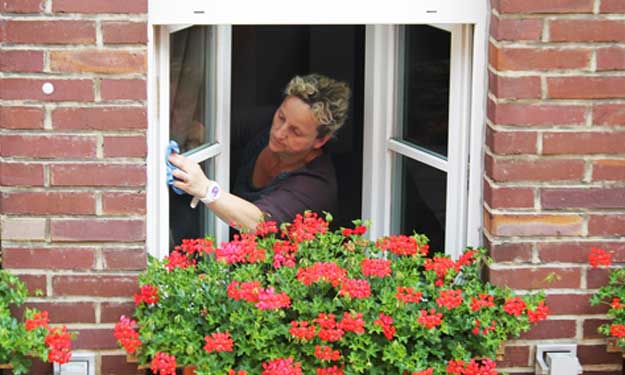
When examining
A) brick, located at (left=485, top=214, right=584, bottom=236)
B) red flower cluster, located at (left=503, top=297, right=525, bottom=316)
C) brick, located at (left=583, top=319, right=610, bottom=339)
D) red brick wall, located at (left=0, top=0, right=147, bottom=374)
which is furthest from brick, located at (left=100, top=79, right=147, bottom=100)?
brick, located at (left=583, top=319, right=610, bottom=339)

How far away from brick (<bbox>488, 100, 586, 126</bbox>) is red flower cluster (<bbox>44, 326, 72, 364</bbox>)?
129cm

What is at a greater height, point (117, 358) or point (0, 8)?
point (0, 8)

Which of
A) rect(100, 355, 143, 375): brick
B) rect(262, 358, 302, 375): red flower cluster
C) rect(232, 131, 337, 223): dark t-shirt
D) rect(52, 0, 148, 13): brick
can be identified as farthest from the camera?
rect(232, 131, 337, 223): dark t-shirt

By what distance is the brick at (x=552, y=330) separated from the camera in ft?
13.0

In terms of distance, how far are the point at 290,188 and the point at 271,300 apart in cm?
112

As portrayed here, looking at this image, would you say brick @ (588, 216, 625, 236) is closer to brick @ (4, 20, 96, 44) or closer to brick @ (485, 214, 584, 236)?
brick @ (485, 214, 584, 236)

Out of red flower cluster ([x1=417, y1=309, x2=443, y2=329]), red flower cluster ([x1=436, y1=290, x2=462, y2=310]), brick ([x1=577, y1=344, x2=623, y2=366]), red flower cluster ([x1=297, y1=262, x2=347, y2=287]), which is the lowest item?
brick ([x1=577, y1=344, x2=623, y2=366])

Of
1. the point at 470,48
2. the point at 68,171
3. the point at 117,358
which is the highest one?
the point at 470,48

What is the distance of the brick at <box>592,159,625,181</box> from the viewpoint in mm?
3875

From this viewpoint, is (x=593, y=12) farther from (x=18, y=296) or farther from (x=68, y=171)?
(x=18, y=296)

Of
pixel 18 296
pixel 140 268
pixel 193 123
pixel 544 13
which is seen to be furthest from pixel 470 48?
pixel 18 296

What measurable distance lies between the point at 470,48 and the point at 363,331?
901 millimetres

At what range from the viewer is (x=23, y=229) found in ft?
12.6

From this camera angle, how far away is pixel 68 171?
12.4ft
